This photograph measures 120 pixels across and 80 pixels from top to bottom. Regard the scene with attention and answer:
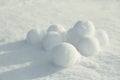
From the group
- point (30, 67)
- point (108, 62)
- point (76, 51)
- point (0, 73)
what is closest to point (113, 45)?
point (108, 62)

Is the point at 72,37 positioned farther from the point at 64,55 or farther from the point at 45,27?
the point at 45,27

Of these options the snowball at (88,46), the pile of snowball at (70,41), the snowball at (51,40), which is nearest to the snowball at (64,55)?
the pile of snowball at (70,41)

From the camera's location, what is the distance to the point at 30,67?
9.59ft

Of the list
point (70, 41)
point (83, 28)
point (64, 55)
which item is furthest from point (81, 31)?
point (64, 55)

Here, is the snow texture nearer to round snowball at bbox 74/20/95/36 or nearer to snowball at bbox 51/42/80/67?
round snowball at bbox 74/20/95/36

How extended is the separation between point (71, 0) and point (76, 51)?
2.18 metres

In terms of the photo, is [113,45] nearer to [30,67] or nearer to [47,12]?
[30,67]

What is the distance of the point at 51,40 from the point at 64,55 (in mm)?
442

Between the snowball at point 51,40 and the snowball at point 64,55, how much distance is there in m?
0.33

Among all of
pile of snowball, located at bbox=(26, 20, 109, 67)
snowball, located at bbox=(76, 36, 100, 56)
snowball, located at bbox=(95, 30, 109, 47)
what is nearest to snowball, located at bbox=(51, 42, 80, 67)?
pile of snowball, located at bbox=(26, 20, 109, 67)

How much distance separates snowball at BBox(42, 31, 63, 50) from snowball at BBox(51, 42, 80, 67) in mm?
333

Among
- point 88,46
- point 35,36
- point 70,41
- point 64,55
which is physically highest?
→ point 35,36

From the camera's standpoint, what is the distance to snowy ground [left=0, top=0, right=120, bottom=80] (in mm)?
2812

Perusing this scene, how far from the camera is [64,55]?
2.81m
